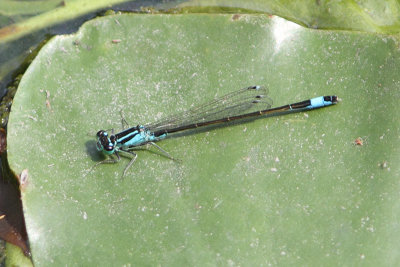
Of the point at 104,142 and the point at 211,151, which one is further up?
the point at 104,142

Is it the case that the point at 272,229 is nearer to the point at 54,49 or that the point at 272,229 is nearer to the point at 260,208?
the point at 260,208

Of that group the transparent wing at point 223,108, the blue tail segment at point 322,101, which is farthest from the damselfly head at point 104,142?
the blue tail segment at point 322,101

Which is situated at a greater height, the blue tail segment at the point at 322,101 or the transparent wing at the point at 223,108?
the transparent wing at the point at 223,108

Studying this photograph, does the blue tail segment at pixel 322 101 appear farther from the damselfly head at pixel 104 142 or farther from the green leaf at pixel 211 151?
the damselfly head at pixel 104 142

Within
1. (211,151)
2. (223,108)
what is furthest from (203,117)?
(211,151)

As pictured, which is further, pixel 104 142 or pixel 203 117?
pixel 203 117

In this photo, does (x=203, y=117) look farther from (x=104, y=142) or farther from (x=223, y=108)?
(x=104, y=142)

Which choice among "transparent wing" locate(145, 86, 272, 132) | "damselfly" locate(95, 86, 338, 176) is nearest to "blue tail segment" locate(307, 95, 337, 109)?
"damselfly" locate(95, 86, 338, 176)
